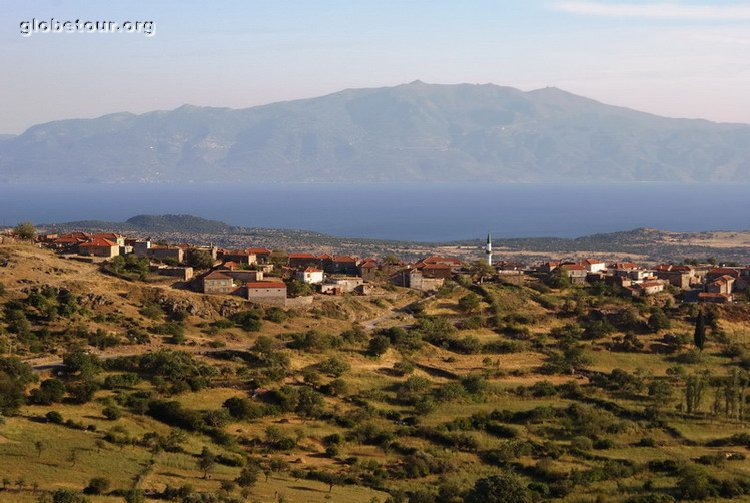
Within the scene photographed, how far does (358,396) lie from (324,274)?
90.2 ft

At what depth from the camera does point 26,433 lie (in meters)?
38.3

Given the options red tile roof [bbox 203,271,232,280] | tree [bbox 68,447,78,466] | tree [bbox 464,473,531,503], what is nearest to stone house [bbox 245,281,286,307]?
red tile roof [bbox 203,271,232,280]

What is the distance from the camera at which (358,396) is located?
162 ft

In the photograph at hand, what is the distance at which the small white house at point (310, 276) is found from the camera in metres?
71.8

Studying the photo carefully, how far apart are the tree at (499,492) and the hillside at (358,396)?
0.07 metres

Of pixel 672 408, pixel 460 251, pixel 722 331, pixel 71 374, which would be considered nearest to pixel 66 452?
pixel 71 374

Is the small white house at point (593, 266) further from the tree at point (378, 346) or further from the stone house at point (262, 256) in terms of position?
the tree at point (378, 346)

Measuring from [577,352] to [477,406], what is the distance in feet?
36.1

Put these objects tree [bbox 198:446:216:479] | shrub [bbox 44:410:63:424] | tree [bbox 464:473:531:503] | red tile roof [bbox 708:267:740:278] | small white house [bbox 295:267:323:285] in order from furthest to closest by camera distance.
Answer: red tile roof [bbox 708:267:740:278] < small white house [bbox 295:267:323:285] < shrub [bbox 44:410:63:424] < tree [bbox 198:446:216:479] < tree [bbox 464:473:531:503]

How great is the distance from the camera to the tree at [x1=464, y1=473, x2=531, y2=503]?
35781mm

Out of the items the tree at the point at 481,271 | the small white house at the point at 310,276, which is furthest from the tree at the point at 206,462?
the tree at the point at 481,271

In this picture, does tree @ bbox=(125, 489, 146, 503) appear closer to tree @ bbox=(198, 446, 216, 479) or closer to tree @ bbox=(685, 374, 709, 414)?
tree @ bbox=(198, 446, 216, 479)

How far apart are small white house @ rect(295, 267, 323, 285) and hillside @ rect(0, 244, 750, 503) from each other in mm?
5315

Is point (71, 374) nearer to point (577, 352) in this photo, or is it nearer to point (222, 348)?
point (222, 348)
